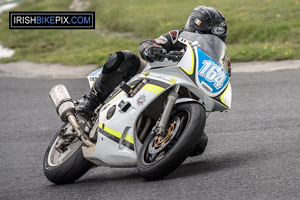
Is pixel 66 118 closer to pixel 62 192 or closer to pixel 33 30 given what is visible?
pixel 62 192

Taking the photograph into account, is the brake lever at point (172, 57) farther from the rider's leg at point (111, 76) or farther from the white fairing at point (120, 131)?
the rider's leg at point (111, 76)

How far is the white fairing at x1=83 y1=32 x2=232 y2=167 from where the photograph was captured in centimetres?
499

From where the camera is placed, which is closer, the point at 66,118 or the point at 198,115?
the point at 198,115

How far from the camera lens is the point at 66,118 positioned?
6.03 m

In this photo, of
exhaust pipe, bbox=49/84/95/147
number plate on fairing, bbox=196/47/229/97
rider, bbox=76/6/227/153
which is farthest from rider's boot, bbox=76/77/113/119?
number plate on fairing, bbox=196/47/229/97

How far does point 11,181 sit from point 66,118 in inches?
31.9

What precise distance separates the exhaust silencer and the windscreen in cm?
141

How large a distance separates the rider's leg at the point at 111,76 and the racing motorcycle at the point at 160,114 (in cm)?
30

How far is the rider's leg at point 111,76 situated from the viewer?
5707 mm

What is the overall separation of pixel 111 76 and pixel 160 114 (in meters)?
0.87

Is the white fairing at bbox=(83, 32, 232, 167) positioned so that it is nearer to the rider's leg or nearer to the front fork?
the front fork

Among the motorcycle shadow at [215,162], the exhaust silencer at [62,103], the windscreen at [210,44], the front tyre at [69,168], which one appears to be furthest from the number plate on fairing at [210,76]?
the exhaust silencer at [62,103]

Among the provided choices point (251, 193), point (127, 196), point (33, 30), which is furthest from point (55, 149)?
point (33, 30)

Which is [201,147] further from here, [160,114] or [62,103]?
[62,103]
